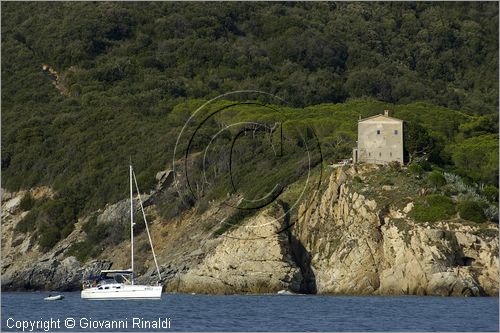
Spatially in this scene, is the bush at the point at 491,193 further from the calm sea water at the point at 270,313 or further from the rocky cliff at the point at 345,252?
the calm sea water at the point at 270,313

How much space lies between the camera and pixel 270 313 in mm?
58062

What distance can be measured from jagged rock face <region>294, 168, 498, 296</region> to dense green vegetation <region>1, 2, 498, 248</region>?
6140 mm

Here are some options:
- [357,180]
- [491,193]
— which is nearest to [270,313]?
[357,180]

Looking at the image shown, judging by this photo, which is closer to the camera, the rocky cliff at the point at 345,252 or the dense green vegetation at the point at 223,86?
the rocky cliff at the point at 345,252

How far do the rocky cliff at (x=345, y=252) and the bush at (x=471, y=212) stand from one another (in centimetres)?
74

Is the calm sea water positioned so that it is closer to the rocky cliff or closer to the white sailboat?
the white sailboat

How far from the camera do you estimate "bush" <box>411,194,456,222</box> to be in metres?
Answer: 72.8

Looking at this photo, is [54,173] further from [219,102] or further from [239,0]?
[239,0]

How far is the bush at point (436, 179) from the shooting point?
251 feet

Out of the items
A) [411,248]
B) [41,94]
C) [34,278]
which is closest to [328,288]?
[411,248]

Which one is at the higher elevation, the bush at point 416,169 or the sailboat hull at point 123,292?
the bush at point 416,169

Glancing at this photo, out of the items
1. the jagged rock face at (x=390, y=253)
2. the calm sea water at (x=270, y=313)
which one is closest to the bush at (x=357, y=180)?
the jagged rock face at (x=390, y=253)

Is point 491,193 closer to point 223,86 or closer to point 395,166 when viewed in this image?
point 395,166

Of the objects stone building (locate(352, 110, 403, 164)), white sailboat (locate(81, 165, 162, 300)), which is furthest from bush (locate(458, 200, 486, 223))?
white sailboat (locate(81, 165, 162, 300))
